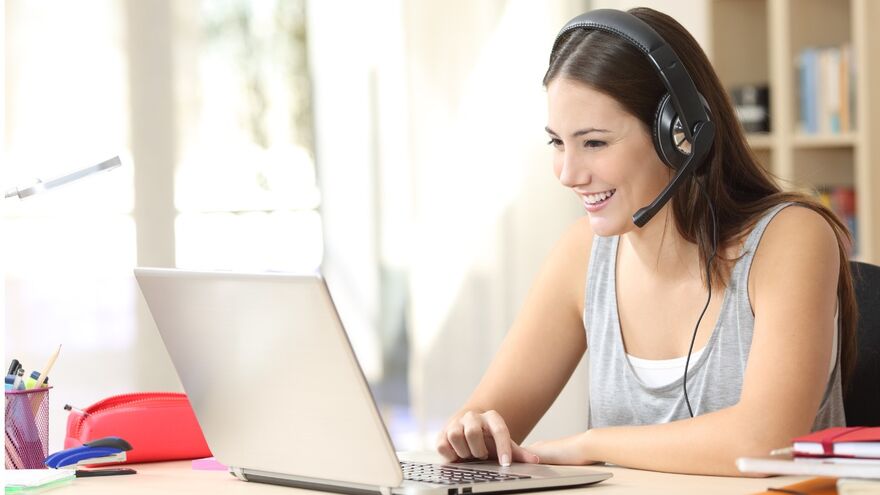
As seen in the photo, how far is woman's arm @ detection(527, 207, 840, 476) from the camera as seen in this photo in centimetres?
132

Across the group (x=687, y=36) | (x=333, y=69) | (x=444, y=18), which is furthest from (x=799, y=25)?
(x=687, y=36)

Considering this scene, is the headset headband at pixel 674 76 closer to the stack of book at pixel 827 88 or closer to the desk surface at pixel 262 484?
the desk surface at pixel 262 484

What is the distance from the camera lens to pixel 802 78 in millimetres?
3215

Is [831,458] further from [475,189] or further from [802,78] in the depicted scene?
[475,189]

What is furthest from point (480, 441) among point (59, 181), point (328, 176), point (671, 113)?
point (328, 176)

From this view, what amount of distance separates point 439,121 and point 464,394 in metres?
0.82

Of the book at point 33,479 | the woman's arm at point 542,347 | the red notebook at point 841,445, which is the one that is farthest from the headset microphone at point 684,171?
the book at point 33,479

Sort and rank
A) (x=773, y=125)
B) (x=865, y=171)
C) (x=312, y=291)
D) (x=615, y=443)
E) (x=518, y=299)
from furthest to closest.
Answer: (x=518, y=299)
(x=773, y=125)
(x=865, y=171)
(x=615, y=443)
(x=312, y=291)

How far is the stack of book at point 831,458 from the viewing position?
1.05 m

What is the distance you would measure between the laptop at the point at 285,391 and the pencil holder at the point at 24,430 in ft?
0.86

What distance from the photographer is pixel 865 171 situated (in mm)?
3041

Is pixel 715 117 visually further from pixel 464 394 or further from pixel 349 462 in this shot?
pixel 464 394

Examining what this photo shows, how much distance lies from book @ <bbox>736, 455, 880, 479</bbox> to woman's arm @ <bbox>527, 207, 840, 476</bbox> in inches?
8.1

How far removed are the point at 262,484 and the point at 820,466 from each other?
58cm
